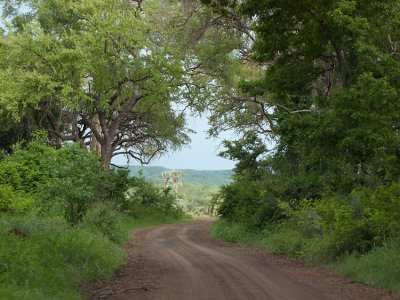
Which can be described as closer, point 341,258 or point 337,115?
point 341,258

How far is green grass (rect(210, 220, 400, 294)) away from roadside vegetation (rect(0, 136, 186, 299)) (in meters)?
5.48

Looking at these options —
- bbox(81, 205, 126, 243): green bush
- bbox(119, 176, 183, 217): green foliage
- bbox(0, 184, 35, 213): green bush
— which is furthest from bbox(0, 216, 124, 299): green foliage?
bbox(119, 176, 183, 217): green foliage

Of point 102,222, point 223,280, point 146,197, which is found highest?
point 146,197

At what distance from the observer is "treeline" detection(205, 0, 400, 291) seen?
13664 mm

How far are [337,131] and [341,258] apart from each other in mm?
4677

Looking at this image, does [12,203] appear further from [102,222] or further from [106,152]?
[106,152]

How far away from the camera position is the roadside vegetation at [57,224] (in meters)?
8.55

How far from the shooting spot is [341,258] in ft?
45.2

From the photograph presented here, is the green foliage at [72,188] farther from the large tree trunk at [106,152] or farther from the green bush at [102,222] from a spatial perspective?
the large tree trunk at [106,152]

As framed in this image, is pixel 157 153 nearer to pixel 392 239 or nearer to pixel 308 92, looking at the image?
pixel 308 92

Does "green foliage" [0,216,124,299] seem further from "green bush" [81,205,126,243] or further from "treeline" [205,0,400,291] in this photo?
"treeline" [205,0,400,291]

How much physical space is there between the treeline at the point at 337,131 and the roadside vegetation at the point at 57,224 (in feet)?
20.0

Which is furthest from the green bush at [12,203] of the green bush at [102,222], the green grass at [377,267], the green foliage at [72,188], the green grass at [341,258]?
the green grass at [377,267]

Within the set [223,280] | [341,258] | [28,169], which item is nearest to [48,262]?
[223,280]
